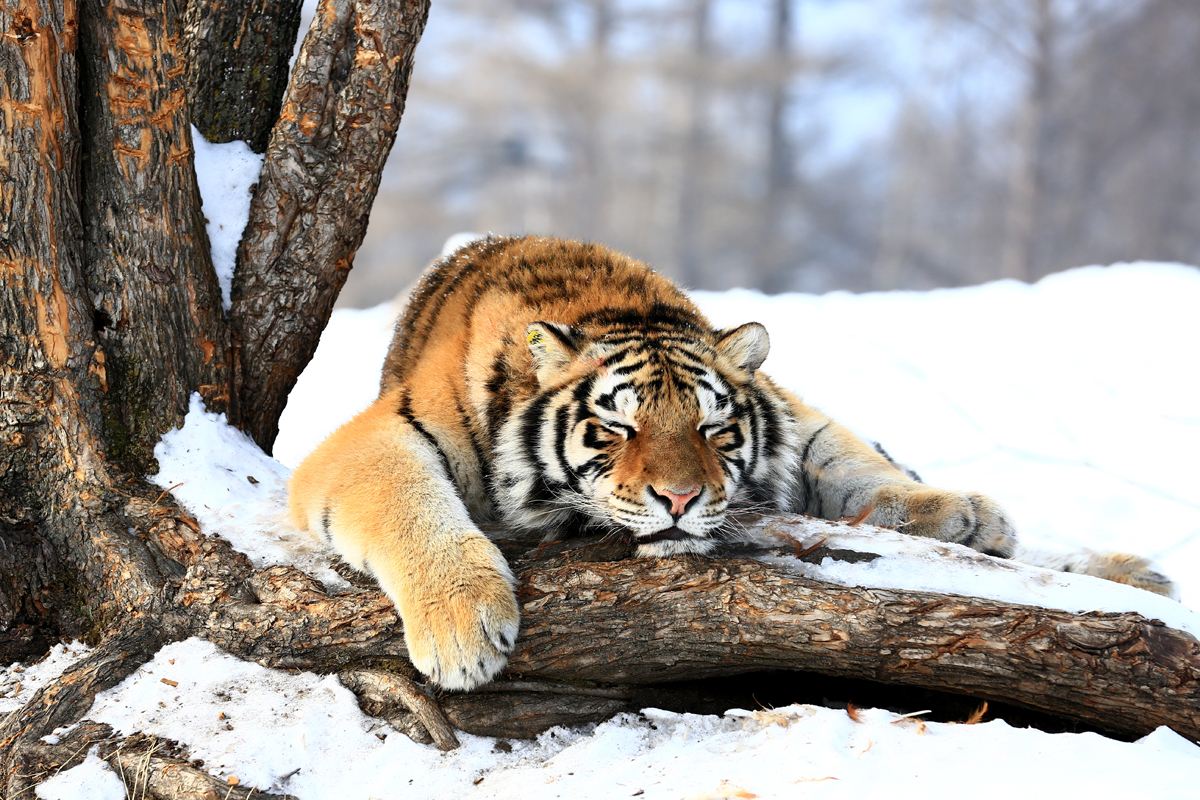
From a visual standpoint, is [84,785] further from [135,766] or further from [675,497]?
[675,497]

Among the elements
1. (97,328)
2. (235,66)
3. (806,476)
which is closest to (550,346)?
(806,476)

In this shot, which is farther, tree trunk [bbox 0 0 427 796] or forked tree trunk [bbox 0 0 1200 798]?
tree trunk [bbox 0 0 427 796]

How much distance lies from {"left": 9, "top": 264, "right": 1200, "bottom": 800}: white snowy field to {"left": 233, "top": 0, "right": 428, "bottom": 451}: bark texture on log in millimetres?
268

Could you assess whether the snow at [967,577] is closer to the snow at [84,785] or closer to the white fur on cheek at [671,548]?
the white fur on cheek at [671,548]

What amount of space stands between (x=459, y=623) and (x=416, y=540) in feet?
0.59

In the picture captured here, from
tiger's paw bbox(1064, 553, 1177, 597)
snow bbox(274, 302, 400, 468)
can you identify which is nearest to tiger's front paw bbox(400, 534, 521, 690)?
tiger's paw bbox(1064, 553, 1177, 597)

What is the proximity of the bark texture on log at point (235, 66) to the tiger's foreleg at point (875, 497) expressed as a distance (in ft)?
4.75

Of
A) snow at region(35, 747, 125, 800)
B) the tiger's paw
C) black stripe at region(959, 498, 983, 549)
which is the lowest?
snow at region(35, 747, 125, 800)

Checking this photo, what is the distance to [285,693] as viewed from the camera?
64.8 inches

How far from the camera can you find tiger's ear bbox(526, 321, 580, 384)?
1.86 m

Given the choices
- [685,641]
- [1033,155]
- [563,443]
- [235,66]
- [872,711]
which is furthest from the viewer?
[1033,155]

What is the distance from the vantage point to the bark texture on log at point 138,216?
197 centimetres

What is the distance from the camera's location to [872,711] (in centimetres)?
148

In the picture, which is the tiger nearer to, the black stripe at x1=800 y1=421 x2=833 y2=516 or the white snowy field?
the black stripe at x1=800 y1=421 x2=833 y2=516
